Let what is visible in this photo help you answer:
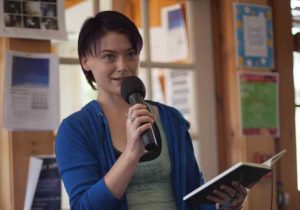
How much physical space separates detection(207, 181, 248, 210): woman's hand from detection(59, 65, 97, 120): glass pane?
79 centimetres

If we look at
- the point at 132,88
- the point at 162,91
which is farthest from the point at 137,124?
the point at 162,91

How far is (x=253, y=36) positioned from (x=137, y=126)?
4.19ft

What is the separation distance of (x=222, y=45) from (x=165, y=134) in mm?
1044

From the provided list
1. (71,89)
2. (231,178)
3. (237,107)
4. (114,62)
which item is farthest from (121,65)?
(237,107)

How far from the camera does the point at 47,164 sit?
1.55m

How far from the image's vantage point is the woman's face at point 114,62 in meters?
1.06

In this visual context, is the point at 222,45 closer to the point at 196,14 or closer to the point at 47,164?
the point at 196,14

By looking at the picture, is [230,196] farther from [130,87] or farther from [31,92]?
[31,92]

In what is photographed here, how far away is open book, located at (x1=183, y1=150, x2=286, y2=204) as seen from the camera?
38.3 inches

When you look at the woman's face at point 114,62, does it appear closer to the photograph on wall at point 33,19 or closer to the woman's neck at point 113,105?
the woman's neck at point 113,105

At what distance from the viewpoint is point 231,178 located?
1007 mm

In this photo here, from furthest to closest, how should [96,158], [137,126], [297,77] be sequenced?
[297,77], [96,158], [137,126]

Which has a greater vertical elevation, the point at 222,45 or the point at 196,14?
the point at 196,14

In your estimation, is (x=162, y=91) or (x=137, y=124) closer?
(x=137, y=124)
